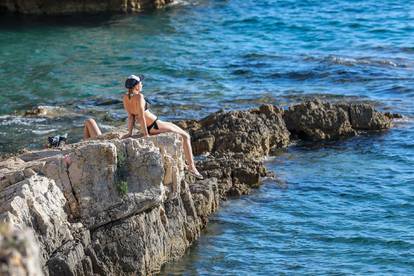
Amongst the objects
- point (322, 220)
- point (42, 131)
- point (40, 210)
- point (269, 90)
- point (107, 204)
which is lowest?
point (322, 220)

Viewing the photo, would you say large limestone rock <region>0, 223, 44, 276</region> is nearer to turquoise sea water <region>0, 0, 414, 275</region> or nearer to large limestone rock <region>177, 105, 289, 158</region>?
turquoise sea water <region>0, 0, 414, 275</region>

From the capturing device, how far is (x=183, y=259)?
1234 cm

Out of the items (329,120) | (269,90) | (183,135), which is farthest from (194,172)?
(269,90)

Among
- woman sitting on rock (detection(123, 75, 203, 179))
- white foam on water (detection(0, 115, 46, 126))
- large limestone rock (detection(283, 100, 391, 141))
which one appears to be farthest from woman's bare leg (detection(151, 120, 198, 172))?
white foam on water (detection(0, 115, 46, 126))

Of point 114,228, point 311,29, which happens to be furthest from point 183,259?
point 311,29

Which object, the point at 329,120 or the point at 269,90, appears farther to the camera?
the point at 269,90

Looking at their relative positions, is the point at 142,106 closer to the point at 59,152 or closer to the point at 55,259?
the point at 59,152

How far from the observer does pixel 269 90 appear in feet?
75.6

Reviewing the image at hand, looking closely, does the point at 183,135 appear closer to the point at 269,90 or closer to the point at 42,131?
the point at 42,131

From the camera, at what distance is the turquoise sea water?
512 inches

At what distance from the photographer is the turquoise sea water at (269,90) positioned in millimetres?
13008

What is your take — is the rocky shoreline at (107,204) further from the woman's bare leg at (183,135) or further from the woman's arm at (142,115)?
the woman's arm at (142,115)

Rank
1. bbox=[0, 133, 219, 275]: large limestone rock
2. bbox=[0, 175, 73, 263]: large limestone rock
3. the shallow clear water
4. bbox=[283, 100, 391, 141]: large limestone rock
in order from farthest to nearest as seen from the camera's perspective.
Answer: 1. bbox=[283, 100, 391, 141]: large limestone rock
2. the shallow clear water
3. bbox=[0, 133, 219, 275]: large limestone rock
4. bbox=[0, 175, 73, 263]: large limestone rock

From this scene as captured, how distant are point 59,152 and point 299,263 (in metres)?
3.84
